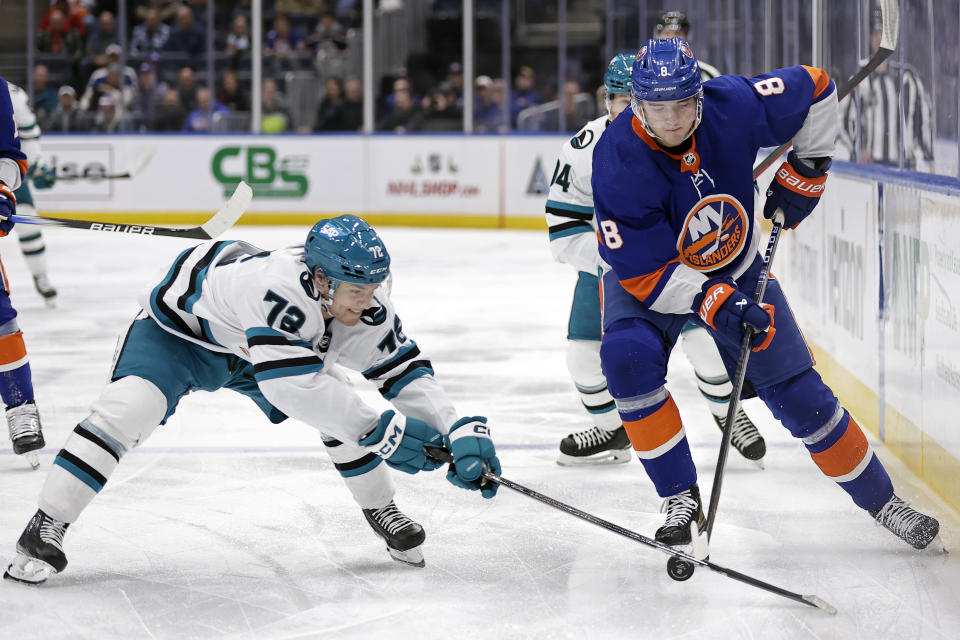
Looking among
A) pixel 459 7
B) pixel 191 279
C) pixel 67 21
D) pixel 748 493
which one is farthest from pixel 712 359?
pixel 67 21

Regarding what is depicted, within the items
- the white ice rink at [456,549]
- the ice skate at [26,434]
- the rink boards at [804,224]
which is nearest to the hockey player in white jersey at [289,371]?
the white ice rink at [456,549]

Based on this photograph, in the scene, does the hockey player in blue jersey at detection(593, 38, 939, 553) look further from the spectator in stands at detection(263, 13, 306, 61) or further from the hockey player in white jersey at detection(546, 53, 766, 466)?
the spectator in stands at detection(263, 13, 306, 61)

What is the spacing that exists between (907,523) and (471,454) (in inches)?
38.7

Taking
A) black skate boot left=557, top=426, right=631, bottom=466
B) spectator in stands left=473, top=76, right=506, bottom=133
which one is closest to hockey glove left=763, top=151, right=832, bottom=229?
black skate boot left=557, top=426, right=631, bottom=466

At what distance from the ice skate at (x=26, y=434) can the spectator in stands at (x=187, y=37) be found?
332 inches

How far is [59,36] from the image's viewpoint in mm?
11625

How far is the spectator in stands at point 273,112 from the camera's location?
10805 millimetres

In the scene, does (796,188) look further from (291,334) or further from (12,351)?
(12,351)

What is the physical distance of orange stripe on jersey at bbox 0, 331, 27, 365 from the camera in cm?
356

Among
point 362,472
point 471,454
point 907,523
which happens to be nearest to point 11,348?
point 362,472

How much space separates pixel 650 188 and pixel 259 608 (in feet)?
3.59

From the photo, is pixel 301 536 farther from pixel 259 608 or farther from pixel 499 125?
pixel 499 125

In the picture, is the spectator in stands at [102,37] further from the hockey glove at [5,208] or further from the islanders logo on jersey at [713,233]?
the islanders logo on jersey at [713,233]

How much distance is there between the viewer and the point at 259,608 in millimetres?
2484
